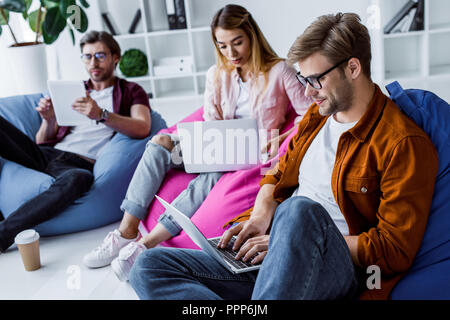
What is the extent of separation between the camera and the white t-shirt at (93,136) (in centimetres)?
266

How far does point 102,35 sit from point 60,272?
1.25m

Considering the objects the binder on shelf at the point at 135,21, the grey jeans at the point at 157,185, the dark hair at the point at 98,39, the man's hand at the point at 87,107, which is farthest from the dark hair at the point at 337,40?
the binder on shelf at the point at 135,21

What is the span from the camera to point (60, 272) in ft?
6.74

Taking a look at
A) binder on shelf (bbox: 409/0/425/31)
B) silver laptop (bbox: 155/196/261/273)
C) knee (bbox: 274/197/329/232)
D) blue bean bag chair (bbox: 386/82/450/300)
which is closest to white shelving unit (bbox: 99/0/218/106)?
binder on shelf (bbox: 409/0/425/31)

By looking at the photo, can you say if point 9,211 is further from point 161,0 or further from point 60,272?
point 161,0

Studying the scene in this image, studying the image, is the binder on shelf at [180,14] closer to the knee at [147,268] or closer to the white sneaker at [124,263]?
the white sneaker at [124,263]

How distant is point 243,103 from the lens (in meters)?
2.34

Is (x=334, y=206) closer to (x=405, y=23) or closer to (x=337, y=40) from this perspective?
(x=337, y=40)

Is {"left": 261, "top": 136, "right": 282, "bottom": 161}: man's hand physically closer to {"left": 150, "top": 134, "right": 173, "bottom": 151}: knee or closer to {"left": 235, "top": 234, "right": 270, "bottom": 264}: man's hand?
{"left": 150, "top": 134, "right": 173, "bottom": 151}: knee

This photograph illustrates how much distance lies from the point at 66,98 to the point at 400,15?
3.02m

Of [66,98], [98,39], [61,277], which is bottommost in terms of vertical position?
[61,277]

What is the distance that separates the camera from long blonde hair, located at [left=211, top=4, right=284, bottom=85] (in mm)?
2193

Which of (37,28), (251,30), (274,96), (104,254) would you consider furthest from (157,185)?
(37,28)

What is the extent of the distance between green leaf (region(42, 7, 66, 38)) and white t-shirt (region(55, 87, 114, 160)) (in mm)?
1063
